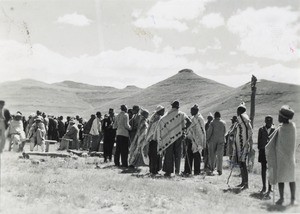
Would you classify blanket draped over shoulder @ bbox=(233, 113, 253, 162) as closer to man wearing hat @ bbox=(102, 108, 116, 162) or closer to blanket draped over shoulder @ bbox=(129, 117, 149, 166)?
blanket draped over shoulder @ bbox=(129, 117, 149, 166)

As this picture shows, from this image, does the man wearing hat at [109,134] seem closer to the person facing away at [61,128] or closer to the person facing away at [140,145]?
the person facing away at [140,145]

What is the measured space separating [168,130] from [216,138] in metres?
1.93

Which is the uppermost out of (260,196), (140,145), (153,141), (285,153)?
(153,141)

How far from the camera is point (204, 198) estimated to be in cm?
872

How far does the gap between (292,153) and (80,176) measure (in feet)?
15.5

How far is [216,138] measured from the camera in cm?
1258

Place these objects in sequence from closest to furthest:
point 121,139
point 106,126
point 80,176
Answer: point 80,176 < point 121,139 < point 106,126

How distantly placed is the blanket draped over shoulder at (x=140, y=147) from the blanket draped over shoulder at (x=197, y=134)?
1334 mm

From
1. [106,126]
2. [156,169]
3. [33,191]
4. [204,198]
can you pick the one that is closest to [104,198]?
[33,191]

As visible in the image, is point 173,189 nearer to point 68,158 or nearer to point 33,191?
point 33,191

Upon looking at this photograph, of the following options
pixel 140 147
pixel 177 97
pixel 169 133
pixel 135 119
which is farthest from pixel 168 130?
pixel 177 97

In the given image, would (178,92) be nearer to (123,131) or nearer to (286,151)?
(123,131)

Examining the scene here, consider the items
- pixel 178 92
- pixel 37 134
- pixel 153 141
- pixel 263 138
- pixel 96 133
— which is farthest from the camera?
pixel 178 92

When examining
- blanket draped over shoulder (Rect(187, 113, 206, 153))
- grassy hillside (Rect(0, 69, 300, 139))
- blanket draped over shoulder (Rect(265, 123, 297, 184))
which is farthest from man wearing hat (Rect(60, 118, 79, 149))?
grassy hillside (Rect(0, 69, 300, 139))
